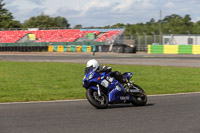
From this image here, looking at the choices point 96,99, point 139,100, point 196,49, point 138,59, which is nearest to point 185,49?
point 196,49

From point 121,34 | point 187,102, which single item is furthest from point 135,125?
point 121,34

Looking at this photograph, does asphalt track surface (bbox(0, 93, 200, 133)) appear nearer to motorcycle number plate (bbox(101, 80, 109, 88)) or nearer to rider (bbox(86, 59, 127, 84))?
motorcycle number plate (bbox(101, 80, 109, 88))

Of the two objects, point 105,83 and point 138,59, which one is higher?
point 105,83

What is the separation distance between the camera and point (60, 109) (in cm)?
793

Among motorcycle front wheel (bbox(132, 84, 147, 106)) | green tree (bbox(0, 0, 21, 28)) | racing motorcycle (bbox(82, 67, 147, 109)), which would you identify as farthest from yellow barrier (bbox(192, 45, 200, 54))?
green tree (bbox(0, 0, 21, 28))

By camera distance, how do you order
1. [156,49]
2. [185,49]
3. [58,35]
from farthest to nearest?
[58,35] < [156,49] < [185,49]

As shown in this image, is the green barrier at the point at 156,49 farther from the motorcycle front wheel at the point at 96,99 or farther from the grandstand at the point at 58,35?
the motorcycle front wheel at the point at 96,99

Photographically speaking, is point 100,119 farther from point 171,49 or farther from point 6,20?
point 6,20

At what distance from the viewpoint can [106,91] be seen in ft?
26.7

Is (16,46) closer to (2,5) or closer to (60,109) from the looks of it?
(2,5)

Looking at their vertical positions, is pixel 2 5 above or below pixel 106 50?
above

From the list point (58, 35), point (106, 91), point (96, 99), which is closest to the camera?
point (96, 99)

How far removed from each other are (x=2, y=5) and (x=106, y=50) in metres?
55.7

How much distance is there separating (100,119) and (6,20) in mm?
89046
